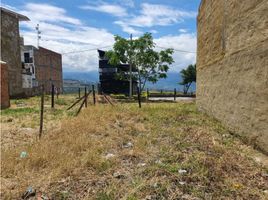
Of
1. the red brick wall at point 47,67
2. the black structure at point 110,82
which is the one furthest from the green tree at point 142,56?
the red brick wall at point 47,67

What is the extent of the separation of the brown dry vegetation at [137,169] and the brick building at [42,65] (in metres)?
29.0

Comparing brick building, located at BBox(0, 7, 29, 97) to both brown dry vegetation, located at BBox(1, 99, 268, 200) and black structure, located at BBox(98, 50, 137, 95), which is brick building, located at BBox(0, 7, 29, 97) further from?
brown dry vegetation, located at BBox(1, 99, 268, 200)

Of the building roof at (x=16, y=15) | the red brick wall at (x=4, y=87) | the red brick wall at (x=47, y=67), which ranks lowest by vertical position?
the red brick wall at (x=4, y=87)

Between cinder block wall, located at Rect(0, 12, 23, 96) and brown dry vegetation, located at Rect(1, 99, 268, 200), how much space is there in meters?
19.9

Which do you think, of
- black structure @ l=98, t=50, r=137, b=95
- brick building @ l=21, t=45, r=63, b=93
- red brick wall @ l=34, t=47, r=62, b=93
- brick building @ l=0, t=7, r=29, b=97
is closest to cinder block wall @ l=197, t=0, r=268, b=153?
brick building @ l=0, t=7, r=29, b=97

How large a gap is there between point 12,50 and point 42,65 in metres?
19.8

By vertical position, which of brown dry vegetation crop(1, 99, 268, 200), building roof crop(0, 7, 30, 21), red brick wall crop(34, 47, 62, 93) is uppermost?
building roof crop(0, 7, 30, 21)

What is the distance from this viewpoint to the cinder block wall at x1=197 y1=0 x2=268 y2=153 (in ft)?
17.5

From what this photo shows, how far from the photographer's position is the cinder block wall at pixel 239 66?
5.32m

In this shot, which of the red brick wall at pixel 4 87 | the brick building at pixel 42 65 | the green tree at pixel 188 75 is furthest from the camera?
the green tree at pixel 188 75

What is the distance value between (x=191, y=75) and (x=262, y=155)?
121 feet

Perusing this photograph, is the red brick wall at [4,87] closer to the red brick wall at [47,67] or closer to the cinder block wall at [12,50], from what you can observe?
the cinder block wall at [12,50]

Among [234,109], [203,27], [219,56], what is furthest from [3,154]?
[203,27]

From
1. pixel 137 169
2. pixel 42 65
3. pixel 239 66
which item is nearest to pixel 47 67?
pixel 42 65
